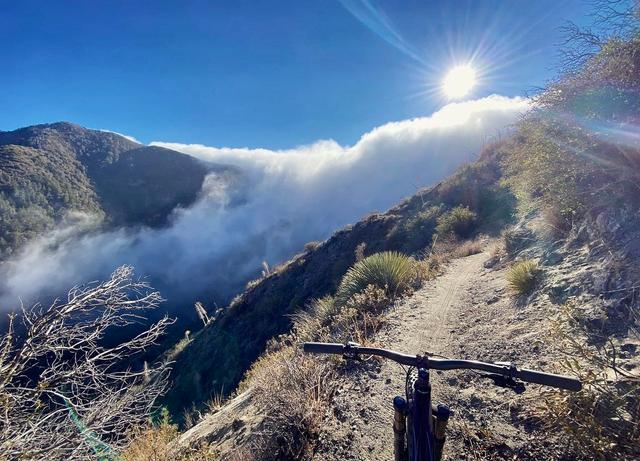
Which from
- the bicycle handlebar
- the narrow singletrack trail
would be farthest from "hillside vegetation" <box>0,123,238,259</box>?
the bicycle handlebar

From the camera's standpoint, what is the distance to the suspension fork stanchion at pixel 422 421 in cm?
180

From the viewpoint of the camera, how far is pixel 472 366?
5.99 feet

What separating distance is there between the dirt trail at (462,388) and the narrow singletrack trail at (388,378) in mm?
13

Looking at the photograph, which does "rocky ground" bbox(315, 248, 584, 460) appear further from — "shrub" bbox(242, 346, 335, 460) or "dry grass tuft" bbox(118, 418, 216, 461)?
"dry grass tuft" bbox(118, 418, 216, 461)

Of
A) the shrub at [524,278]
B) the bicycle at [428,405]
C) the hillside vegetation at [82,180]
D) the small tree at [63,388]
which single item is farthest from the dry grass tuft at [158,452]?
the hillside vegetation at [82,180]

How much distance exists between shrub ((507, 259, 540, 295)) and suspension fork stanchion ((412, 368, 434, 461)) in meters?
5.34

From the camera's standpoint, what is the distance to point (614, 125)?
5648mm

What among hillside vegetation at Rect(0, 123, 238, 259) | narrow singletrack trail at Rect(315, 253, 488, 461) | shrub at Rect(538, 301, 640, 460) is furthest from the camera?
hillside vegetation at Rect(0, 123, 238, 259)

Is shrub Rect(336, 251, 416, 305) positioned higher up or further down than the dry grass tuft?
higher up

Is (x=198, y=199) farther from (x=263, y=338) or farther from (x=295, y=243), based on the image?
(x=263, y=338)

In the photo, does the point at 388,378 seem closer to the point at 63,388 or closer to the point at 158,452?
the point at 158,452

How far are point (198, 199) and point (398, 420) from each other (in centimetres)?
20528

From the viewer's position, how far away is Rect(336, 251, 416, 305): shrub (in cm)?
855

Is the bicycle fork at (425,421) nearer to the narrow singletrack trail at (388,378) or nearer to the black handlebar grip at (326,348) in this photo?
the black handlebar grip at (326,348)
